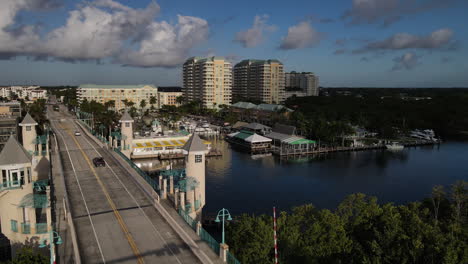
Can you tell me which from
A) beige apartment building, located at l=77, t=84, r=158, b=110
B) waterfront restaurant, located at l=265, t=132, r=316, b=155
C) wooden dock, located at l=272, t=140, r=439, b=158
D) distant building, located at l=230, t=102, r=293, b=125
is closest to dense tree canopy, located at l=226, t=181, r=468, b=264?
wooden dock, located at l=272, t=140, r=439, b=158

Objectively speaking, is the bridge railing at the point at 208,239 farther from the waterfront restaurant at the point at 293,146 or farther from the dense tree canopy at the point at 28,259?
the waterfront restaurant at the point at 293,146

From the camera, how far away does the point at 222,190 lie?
5072 cm

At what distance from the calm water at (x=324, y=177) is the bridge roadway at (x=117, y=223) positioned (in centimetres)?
1369

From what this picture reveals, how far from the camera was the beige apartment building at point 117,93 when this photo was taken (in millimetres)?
157625

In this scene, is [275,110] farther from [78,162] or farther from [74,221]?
[74,221]

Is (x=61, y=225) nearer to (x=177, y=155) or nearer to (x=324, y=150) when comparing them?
(x=177, y=155)

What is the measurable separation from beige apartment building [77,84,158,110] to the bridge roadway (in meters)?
127

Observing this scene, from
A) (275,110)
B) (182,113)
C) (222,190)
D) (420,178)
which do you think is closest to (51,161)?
(222,190)

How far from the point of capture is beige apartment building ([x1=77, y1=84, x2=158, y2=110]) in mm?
157625

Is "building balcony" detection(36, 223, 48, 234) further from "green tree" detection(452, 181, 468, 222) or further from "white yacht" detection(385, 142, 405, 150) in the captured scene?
"white yacht" detection(385, 142, 405, 150)

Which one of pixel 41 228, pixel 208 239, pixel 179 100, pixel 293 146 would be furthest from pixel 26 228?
pixel 179 100

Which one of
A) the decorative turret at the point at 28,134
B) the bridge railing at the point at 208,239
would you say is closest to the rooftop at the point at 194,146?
the bridge railing at the point at 208,239

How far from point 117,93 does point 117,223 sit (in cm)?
14816

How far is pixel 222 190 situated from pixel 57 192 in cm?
2240
